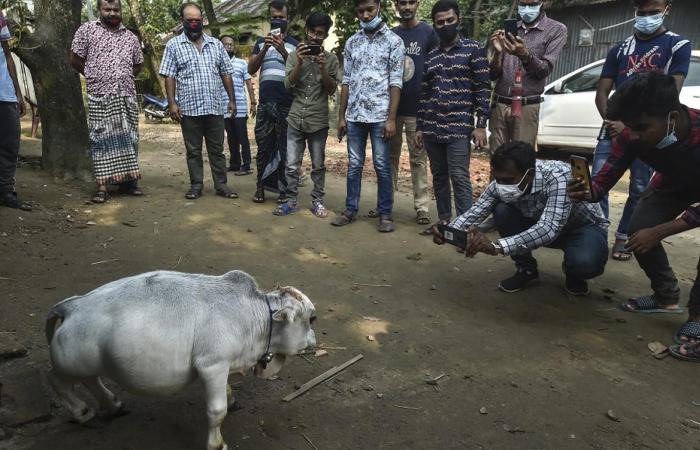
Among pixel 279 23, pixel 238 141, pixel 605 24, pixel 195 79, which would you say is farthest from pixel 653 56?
pixel 605 24

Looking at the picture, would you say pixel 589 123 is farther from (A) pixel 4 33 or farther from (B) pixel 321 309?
(A) pixel 4 33

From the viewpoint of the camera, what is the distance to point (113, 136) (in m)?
5.66

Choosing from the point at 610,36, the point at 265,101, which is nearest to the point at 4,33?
the point at 265,101

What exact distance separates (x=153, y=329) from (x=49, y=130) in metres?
5.12

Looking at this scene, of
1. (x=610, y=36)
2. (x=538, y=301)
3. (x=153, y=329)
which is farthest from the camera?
(x=610, y=36)

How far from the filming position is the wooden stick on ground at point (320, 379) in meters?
2.56

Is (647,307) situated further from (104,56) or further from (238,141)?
(238,141)

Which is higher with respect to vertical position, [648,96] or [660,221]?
[648,96]

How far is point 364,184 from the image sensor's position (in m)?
7.42

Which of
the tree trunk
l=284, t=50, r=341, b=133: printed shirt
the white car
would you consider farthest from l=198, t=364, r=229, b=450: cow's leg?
the white car

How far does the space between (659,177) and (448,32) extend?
2.14m

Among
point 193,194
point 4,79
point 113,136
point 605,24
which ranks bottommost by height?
point 193,194

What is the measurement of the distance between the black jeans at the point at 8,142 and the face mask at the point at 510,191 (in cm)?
438

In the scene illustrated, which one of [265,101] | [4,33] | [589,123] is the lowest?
[589,123]
